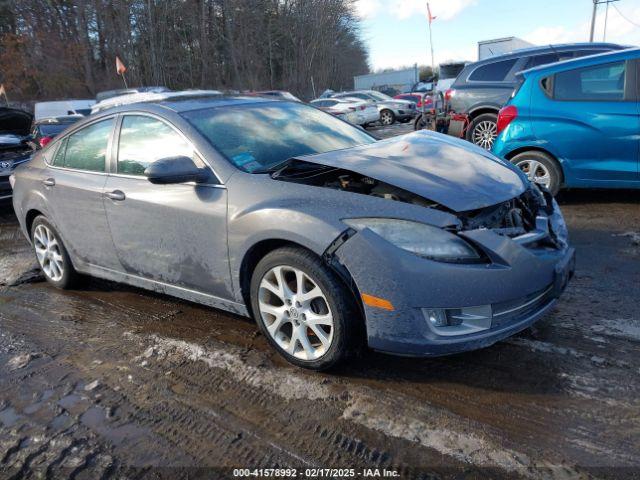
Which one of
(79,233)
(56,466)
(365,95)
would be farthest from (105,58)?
(56,466)

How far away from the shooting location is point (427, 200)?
274 cm

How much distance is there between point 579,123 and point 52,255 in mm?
5543

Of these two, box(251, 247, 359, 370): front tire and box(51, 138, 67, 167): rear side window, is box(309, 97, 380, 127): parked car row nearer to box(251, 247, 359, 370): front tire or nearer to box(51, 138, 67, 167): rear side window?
box(51, 138, 67, 167): rear side window

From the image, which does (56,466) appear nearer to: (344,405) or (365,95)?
(344,405)

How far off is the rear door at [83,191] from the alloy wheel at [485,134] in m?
7.10

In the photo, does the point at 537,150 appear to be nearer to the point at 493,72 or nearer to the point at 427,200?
the point at 427,200

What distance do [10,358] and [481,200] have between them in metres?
3.21

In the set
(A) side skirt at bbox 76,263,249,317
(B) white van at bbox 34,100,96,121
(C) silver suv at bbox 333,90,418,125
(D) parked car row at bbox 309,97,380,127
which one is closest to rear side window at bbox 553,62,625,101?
(A) side skirt at bbox 76,263,249,317

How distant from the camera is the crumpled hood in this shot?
279cm

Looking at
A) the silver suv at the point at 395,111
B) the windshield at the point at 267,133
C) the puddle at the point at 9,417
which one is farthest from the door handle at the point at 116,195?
the silver suv at the point at 395,111

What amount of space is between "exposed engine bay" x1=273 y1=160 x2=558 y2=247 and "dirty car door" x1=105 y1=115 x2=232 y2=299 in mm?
503

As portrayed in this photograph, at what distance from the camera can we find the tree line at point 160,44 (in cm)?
3362

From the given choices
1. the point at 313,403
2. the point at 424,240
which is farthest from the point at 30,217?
the point at 424,240

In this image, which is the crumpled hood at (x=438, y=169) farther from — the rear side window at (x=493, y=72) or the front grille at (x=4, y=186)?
the front grille at (x=4, y=186)
